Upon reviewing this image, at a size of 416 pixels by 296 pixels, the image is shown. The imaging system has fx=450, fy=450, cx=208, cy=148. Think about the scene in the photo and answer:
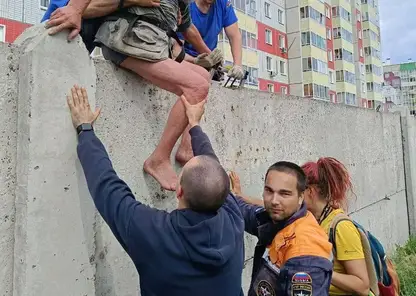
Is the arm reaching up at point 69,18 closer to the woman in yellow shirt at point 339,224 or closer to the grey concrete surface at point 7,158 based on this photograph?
the grey concrete surface at point 7,158

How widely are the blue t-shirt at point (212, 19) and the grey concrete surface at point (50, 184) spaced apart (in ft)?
5.85

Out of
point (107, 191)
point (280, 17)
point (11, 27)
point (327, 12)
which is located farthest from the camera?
point (327, 12)

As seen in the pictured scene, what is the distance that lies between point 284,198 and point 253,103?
173 centimetres

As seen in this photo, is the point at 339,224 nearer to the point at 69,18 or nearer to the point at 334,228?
the point at 334,228

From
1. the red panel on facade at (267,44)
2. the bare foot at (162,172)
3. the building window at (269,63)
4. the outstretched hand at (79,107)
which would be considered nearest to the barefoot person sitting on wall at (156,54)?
the bare foot at (162,172)

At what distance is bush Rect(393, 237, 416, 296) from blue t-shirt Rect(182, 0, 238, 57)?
3.89m

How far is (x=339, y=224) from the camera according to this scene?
2.64m

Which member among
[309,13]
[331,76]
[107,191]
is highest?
[309,13]

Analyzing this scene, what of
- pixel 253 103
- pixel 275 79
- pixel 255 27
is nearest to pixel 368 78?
pixel 275 79

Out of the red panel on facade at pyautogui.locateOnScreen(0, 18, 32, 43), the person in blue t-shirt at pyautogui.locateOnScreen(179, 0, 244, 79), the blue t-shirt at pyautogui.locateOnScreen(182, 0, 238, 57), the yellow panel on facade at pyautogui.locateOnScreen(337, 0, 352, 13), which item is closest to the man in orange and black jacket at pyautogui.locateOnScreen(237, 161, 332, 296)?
the person in blue t-shirt at pyautogui.locateOnScreen(179, 0, 244, 79)

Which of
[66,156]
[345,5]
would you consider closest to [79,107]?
[66,156]

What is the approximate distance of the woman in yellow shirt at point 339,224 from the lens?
8.27 feet

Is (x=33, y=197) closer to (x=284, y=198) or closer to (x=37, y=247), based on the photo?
(x=37, y=247)

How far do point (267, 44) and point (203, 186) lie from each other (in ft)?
114
